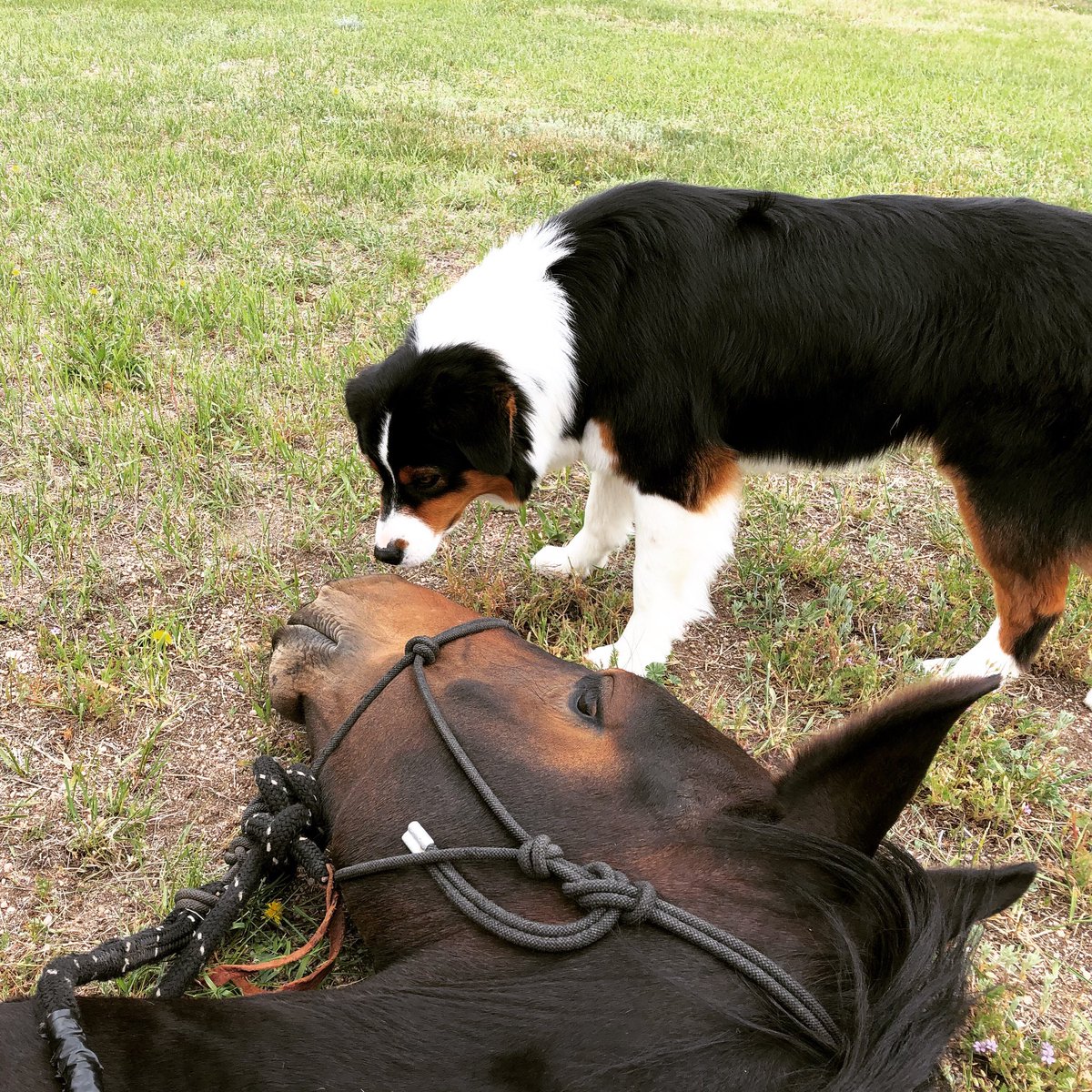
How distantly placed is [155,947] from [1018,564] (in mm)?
2471

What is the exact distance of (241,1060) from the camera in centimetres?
111

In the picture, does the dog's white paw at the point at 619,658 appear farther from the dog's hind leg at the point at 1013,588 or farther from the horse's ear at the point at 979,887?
the horse's ear at the point at 979,887

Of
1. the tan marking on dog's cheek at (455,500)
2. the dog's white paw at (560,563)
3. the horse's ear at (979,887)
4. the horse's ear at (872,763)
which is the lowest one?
the dog's white paw at (560,563)

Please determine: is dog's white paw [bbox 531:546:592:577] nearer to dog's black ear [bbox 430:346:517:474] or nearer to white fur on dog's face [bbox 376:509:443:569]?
white fur on dog's face [bbox 376:509:443:569]

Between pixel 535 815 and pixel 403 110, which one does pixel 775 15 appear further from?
pixel 535 815

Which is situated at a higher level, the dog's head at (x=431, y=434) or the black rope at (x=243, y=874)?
the dog's head at (x=431, y=434)

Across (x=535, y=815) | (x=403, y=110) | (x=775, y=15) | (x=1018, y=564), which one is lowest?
(x=1018, y=564)

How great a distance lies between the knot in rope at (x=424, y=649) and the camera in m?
1.72

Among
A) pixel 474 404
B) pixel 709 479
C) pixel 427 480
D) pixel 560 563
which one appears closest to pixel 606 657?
pixel 560 563

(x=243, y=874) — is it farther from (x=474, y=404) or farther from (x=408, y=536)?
(x=474, y=404)

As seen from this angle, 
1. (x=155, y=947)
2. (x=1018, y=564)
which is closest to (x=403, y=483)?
(x=155, y=947)

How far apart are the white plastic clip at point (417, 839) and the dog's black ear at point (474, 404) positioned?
1505 mm

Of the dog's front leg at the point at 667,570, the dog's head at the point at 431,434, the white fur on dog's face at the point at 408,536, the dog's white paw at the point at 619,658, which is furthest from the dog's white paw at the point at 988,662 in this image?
the white fur on dog's face at the point at 408,536

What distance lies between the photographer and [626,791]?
1.38m
